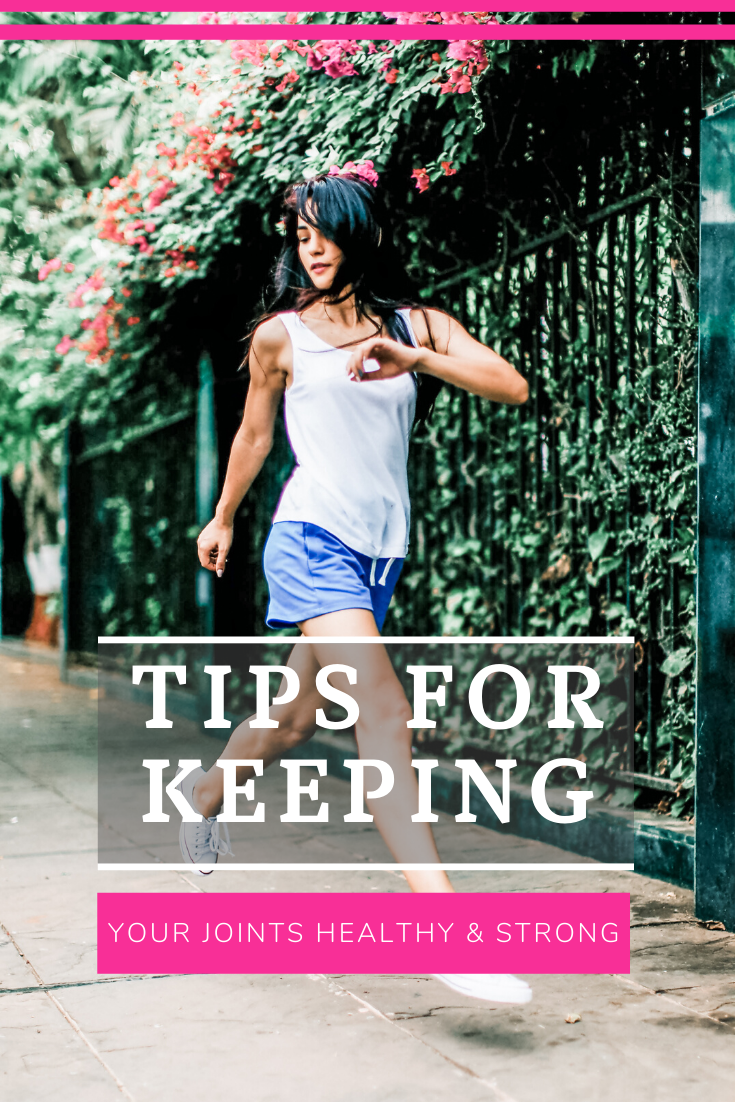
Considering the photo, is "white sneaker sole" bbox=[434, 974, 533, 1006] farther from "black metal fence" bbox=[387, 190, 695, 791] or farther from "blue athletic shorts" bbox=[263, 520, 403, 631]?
"black metal fence" bbox=[387, 190, 695, 791]

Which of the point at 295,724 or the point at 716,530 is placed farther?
the point at 716,530

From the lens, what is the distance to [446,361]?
2.79 metres

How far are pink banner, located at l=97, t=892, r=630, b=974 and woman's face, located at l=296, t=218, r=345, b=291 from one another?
1483 mm

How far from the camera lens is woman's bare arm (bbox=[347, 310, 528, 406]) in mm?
2658

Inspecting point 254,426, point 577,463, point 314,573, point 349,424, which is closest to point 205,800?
point 314,573

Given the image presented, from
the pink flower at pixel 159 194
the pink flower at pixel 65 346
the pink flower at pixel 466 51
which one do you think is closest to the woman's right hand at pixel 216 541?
the pink flower at pixel 466 51

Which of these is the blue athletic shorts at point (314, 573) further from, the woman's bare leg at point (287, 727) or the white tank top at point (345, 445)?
the woman's bare leg at point (287, 727)

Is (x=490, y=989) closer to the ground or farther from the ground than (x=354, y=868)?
farther from the ground

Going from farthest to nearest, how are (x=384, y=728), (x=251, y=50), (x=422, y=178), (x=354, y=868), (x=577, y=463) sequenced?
(x=251, y=50) → (x=577, y=463) → (x=422, y=178) → (x=354, y=868) → (x=384, y=728)

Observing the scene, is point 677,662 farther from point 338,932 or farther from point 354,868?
point 338,932

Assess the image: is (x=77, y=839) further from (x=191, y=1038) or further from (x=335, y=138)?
(x=335, y=138)

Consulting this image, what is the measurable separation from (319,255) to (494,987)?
1.70 meters

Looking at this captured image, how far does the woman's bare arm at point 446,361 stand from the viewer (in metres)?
2.66
